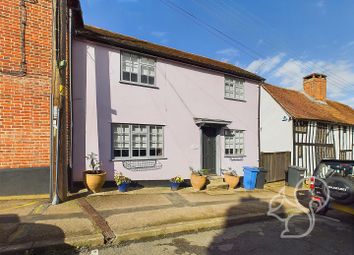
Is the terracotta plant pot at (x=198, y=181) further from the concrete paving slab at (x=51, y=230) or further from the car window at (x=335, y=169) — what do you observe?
the concrete paving slab at (x=51, y=230)

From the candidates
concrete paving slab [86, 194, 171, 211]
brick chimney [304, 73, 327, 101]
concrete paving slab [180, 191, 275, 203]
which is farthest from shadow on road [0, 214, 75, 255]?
brick chimney [304, 73, 327, 101]

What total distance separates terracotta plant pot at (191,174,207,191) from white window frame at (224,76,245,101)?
4.56 m

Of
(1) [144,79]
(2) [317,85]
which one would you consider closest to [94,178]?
(1) [144,79]

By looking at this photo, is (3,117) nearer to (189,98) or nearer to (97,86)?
(97,86)

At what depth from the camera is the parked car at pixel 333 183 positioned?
5945mm

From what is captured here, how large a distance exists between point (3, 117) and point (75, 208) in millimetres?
3314

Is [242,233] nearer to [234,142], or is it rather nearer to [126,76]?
[126,76]

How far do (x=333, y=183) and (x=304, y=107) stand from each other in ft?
39.4

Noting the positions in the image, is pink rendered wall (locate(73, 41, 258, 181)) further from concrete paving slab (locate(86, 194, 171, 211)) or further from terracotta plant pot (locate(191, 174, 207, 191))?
concrete paving slab (locate(86, 194, 171, 211))

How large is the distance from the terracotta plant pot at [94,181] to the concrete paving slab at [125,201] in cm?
44

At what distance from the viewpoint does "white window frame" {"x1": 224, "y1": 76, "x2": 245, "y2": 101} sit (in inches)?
493

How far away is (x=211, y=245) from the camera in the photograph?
4.89 metres

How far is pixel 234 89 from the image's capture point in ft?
42.0

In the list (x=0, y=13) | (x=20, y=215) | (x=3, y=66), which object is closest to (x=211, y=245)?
(x=20, y=215)
